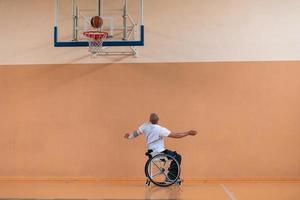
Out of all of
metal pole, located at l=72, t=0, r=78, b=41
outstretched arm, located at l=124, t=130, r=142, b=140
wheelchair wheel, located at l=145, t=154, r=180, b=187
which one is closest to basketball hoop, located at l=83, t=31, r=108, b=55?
metal pole, located at l=72, t=0, r=78, b=41

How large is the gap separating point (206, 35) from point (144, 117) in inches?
93.9

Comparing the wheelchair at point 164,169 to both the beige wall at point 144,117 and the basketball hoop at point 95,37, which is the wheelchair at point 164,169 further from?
the basketball hoop at point 95,37

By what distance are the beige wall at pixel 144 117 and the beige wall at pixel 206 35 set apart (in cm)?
24

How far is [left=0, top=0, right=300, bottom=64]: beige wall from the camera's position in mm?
10414

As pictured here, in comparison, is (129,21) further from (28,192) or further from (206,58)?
(28,192)

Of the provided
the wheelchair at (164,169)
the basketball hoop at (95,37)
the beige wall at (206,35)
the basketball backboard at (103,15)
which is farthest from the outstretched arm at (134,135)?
the basketball backboard at (103,15)

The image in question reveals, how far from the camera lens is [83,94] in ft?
34.6

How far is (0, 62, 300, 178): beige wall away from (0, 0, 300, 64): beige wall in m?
0.24

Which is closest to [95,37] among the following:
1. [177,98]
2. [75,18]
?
[75,18]

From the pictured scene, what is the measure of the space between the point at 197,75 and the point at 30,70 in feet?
12.9

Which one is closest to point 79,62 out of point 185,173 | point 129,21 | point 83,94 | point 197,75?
point 83,94

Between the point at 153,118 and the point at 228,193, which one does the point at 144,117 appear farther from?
the point at 228,193

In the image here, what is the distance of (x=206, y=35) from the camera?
10516 mm

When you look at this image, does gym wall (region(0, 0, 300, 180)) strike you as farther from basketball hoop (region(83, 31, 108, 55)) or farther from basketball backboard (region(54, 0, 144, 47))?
basketball hoop (region(83, 31, 108, 55))
